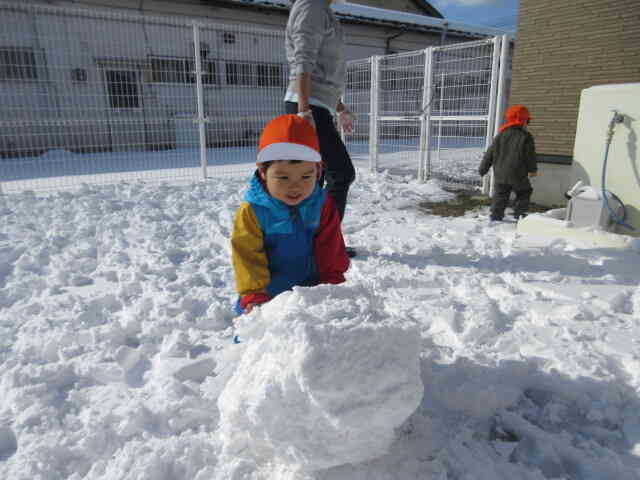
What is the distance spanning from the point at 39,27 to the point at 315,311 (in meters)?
9.93

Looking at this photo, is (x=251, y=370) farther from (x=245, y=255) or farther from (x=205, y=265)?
(x=205, y=265)

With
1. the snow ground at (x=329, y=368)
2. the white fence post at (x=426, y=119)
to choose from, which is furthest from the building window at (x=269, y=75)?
the snow ground at (x=329, y=368)

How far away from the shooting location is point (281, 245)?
188 centimetres

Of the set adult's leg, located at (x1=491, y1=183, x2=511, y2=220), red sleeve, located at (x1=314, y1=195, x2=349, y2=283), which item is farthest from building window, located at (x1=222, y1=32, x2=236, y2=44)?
red sleeve, located at (x1=314, y1=195, x2=349, y2=283)

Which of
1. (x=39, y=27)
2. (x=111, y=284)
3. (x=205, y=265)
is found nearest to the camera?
(x=111, y=284)

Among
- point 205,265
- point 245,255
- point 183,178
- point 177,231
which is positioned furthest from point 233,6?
point 245,255

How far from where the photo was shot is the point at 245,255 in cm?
178

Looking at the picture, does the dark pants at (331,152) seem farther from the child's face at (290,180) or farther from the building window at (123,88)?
the building window at (123,88)

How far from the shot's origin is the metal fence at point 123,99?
24.4 feet

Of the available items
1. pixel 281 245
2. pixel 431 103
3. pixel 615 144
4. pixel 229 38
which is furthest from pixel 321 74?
pixel 229 38

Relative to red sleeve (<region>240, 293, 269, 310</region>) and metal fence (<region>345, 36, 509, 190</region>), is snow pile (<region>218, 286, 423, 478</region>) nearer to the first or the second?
red sleeve (<region>240, 293, 269, 310</region>)

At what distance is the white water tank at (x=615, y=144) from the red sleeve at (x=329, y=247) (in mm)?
2976

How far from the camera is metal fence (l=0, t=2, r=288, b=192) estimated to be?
743cm

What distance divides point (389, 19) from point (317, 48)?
1387 centimetres
